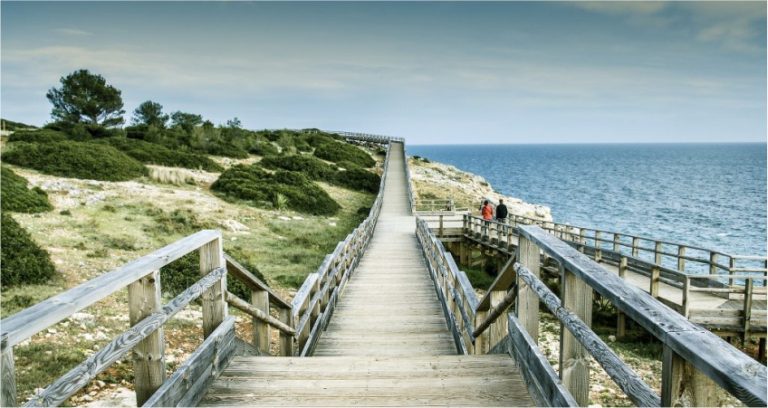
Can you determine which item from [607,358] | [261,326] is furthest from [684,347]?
[261,326]

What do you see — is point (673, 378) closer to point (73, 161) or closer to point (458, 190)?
point (73, 161)

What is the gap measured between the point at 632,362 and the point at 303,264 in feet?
29.6

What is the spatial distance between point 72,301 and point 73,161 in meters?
25.8

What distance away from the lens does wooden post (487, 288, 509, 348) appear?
178 inches

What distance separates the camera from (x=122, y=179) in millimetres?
24109

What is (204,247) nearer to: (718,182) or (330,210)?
(330,210)

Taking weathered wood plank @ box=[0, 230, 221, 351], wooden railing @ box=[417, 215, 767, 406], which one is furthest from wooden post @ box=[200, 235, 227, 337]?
wooden railing @ box=[417, 215, 767, 406]

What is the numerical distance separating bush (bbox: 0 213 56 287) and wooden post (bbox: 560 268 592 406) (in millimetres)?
10600

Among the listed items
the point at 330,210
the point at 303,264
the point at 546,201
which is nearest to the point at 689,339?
the point at 303,264

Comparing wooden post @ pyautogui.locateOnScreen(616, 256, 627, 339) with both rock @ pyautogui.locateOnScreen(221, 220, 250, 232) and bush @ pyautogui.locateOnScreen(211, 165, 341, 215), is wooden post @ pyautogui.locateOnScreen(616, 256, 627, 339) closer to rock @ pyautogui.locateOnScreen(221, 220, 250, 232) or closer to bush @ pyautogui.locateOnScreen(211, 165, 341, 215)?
rock @ pyautogui.locateOnScreen(221, 220, 250, 232)

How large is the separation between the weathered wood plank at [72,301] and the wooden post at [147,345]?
4.1 inches

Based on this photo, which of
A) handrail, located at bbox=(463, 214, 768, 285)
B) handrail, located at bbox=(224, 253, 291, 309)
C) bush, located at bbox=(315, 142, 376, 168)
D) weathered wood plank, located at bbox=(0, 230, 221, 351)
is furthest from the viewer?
bush, located at bbox=(315, 142, 376, 168)

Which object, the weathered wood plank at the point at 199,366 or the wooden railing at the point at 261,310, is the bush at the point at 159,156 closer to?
the wooden railing at the point at 261,310

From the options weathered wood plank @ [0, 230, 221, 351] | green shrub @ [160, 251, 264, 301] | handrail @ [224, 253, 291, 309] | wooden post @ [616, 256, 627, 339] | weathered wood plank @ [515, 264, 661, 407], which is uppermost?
weathered wood plank @ [0, 230, 221, 351]
